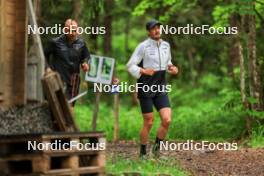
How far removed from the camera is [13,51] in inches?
445

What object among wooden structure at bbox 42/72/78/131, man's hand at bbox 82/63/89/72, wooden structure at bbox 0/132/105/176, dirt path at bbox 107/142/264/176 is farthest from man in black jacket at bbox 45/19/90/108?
wooden structure at bbox 0/132/105/176

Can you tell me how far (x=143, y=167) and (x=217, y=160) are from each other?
8.30ft

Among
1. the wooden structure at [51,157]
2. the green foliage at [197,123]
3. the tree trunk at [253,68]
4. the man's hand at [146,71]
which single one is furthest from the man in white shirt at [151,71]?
the green foliage at [197,123]

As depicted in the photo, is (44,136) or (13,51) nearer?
(44,136)

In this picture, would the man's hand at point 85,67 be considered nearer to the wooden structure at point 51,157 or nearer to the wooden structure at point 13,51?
the wooden structure at point 13,51

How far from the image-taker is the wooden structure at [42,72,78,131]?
9.81 m

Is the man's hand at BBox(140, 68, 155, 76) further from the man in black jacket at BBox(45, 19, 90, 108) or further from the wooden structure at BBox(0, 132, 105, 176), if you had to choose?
the wooden structure at BBox(0, 132, 105, 176)

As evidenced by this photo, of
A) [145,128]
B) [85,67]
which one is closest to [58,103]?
[85,67]

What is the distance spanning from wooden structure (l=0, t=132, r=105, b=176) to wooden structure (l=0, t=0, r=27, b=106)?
1534mm

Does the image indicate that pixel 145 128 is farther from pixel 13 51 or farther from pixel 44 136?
pixel 44 136

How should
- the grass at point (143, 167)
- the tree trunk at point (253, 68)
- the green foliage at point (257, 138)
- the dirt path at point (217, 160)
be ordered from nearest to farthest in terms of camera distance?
the grass at point (143, 167) < the dirt path at point (217, 160) < the green foliage at point (257, 138) < the tree trunk at point (253, 68)

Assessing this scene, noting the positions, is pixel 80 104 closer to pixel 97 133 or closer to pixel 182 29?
pixel 182 29

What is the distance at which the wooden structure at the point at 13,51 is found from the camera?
1119 centimetres

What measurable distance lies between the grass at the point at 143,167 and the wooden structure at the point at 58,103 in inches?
39.1
